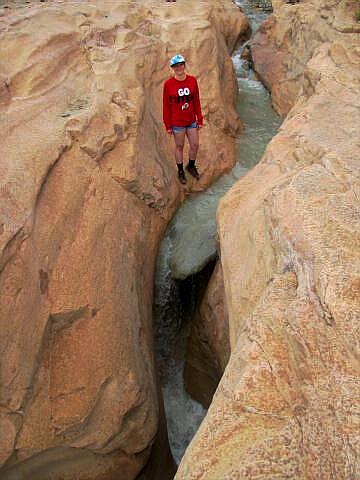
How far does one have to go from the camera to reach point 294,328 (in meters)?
2.60

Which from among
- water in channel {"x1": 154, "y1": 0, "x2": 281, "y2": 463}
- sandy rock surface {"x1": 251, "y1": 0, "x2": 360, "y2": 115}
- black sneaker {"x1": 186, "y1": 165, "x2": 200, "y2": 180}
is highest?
sandy rock surface {"x1": 251, "y1": 0, "x2": 360, "y2": 115}

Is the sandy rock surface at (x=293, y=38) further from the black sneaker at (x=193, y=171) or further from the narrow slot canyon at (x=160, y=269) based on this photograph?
the black sneaker at (x=193, y=171)

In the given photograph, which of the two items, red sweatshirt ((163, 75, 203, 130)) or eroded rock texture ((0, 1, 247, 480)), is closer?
eroded rock texture ((0, 1, 247, 480))

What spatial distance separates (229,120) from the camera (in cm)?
816

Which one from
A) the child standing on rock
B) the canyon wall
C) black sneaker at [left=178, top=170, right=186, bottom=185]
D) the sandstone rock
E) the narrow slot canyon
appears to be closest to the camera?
the canyon wall

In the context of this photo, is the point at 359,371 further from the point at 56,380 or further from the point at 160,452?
the point at 160,452

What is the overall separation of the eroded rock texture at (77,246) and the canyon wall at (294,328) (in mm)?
1292

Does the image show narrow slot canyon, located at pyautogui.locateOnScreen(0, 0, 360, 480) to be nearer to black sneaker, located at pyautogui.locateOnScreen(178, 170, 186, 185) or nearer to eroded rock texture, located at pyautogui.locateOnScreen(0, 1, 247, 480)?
eroded rock texture, located at pyautogui.locateOnScreen(0, 1, 247, 480)

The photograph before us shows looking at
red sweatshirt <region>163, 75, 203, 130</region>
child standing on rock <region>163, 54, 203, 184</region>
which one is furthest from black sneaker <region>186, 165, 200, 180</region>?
red sweatshirt <region>163, 75, 203, 130</region>

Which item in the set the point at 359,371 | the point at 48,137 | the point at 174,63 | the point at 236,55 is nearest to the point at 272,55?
the point at 236,55

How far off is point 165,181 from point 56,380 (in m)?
3.10

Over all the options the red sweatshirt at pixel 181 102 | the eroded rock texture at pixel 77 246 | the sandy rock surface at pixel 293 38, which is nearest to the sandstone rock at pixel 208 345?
the eroded rock texture at pixel 77 246

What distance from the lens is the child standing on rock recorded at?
573cm

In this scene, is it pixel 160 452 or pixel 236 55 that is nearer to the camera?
pixel 160 452
